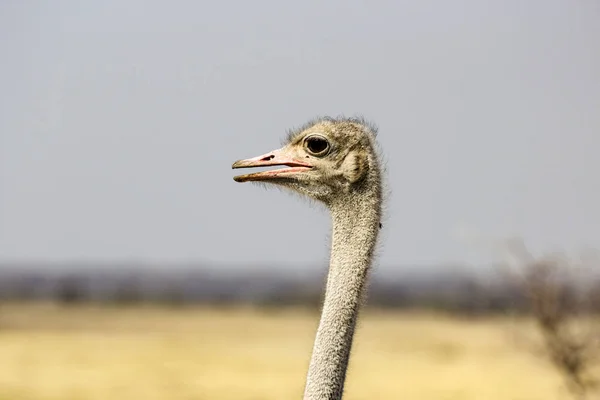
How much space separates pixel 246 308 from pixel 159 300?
12.6 feet

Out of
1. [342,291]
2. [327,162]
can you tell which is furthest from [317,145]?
[342,291]

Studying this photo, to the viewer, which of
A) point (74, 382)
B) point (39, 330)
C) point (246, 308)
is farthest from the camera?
point (246, 308)

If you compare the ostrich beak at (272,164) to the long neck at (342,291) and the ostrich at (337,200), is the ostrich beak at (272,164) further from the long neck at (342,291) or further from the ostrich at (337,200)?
the long neck at (342,291)

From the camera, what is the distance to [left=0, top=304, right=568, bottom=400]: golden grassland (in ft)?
52.5

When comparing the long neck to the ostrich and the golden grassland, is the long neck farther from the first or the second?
the golden grassland

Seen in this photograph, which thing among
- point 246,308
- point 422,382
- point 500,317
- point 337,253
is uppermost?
point 246,308

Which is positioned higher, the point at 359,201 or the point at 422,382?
the point at 422,382

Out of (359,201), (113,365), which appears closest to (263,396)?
(113,365)

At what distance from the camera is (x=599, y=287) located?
42.0ft

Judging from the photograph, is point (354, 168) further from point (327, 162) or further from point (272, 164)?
point (272, 164)

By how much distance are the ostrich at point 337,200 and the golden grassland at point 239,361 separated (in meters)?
8.36

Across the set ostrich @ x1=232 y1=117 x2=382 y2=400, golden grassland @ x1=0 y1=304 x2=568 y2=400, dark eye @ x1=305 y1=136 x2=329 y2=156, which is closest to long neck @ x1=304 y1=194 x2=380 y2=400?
ostrich @ x1=232 y1=117 x2=382 y2=400

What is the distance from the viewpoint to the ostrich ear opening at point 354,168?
13.1 ft

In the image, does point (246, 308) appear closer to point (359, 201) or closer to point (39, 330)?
point (39, 330)
